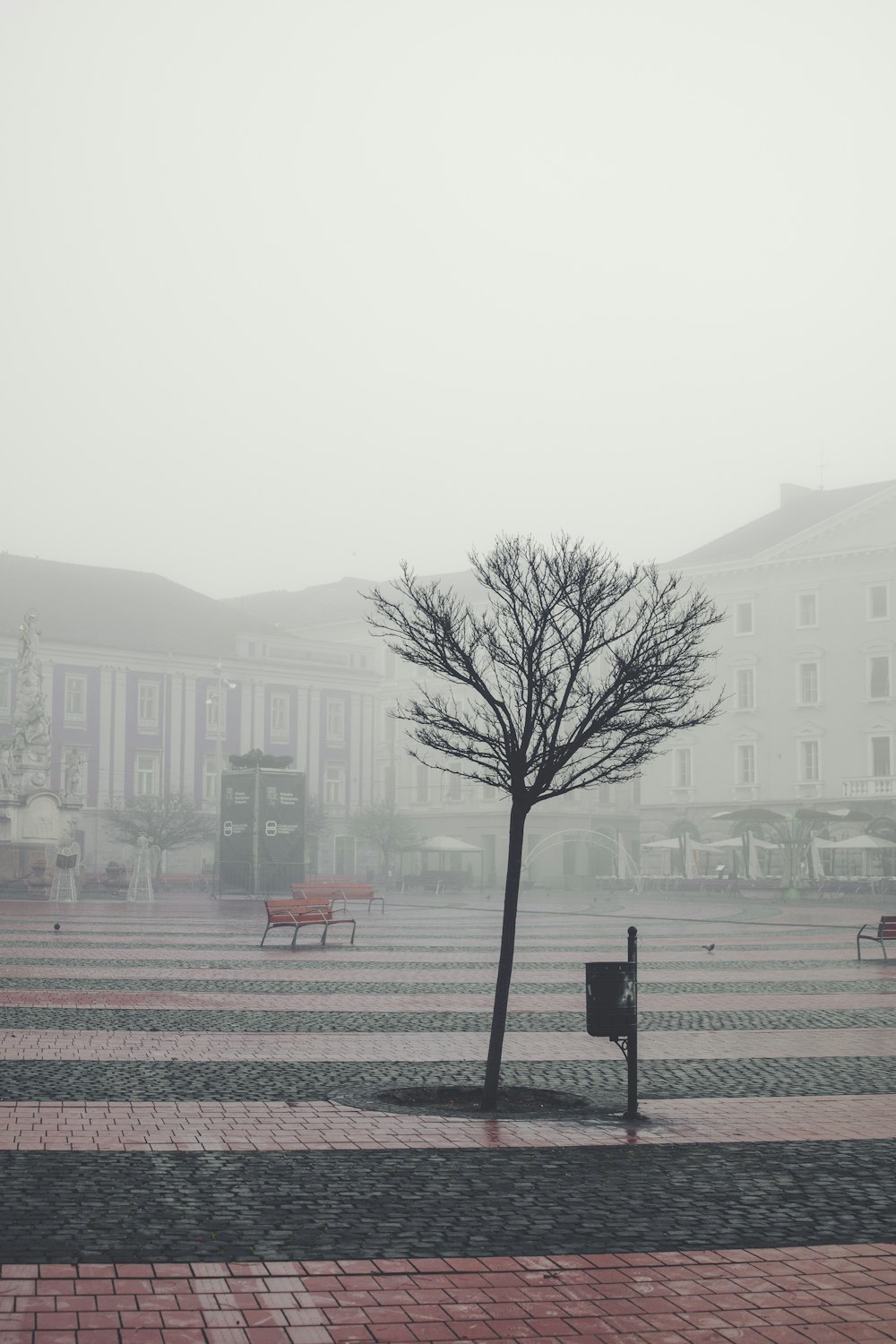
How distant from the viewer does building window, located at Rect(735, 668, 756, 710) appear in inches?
2734

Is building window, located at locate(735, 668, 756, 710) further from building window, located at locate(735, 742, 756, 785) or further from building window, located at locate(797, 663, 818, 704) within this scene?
building window, located at locate(797, 663, 818, 704)

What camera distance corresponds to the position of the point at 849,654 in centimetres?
6631

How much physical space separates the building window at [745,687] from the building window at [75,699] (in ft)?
100

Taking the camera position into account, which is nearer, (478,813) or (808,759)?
(808,759)

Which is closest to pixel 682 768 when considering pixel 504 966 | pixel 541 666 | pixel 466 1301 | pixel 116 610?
pixel 116 610

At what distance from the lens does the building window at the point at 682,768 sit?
71625 millimetres

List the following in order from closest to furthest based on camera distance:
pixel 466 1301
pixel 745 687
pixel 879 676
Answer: pixel 466 1301, pixel 879 676, pixel 745 687

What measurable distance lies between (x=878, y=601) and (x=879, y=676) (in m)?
3.18

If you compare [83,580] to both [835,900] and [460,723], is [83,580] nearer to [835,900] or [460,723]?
[835,900]

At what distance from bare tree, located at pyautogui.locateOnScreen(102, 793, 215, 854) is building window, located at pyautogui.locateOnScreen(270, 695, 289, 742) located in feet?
41.8

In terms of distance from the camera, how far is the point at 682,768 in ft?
236

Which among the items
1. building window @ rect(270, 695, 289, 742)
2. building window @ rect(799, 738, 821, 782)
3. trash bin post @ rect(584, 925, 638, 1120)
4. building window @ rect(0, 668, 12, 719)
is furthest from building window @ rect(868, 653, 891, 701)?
trash bin post @ rect(584, 925, 638, 1120)

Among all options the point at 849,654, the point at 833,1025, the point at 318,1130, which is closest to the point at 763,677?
the point at 849,654

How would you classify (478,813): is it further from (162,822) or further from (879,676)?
(162,822)
